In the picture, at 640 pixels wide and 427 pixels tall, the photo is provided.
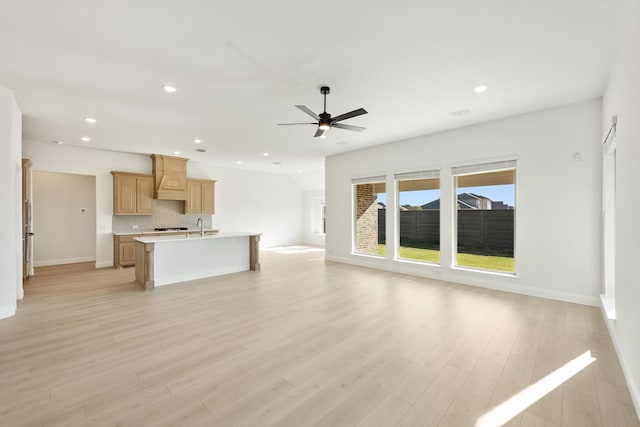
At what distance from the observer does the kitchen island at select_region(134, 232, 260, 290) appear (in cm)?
504

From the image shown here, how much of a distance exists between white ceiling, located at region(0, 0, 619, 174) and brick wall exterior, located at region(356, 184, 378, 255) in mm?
2751

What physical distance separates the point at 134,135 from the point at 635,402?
7.60 meters

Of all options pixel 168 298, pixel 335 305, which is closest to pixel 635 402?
pixel 335 305

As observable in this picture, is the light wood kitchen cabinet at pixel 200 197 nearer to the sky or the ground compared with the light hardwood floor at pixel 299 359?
nearer to the sky

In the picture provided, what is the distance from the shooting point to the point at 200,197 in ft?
28.0

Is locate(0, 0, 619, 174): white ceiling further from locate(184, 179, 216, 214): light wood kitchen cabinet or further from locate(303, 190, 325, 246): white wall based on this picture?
locate(303, 190, 325, 246): white wall

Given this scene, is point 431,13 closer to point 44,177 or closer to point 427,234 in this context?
point 427,234

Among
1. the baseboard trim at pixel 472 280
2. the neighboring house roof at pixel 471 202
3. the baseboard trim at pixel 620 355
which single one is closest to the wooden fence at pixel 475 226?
the neighboring house roof at pixel 471 202

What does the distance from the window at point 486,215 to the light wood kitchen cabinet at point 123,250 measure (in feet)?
24.4

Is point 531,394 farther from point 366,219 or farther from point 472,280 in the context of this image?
point 366,219

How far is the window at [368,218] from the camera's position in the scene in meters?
7.25

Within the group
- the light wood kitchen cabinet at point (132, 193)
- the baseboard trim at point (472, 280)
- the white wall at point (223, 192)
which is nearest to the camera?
the baseboard trim at point (472, 280)

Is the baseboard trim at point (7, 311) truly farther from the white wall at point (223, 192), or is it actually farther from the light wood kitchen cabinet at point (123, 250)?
the white wall at point (223, 192)

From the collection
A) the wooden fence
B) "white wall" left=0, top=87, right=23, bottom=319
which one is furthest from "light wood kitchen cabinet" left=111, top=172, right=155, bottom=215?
the wooden fence
